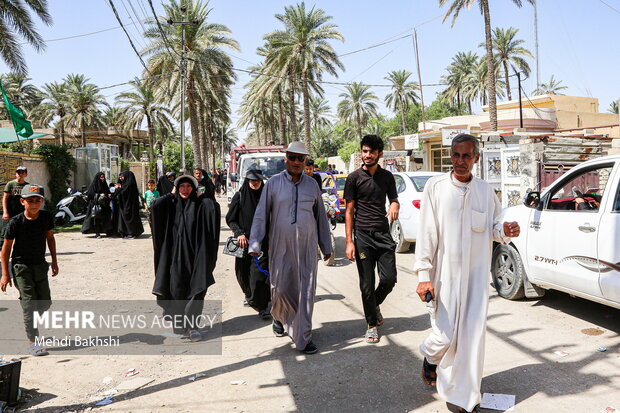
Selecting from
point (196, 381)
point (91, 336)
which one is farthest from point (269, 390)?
point (91, 336)

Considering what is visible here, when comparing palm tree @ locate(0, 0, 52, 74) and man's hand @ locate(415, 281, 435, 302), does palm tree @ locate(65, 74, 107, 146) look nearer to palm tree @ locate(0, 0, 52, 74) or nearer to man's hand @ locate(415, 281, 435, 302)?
palm tree @ locate(0, 0, 52, 74)

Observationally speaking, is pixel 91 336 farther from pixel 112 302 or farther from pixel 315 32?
pixel 315 32

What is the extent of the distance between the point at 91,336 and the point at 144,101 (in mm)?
44676

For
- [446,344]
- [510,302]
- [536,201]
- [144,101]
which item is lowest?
[510,302]

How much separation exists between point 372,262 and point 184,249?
6.44 feet

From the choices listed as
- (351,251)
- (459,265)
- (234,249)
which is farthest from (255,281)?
(459,265)

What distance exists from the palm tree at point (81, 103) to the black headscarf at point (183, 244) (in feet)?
138

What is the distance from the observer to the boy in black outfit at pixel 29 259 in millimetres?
4742

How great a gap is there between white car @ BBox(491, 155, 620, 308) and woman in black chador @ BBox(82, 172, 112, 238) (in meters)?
10.7

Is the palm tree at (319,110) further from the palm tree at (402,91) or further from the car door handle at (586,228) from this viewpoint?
the car door handle at (586,228)

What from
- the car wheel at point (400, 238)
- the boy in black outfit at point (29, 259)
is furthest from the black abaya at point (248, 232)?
the car wheel at point (400, 238)

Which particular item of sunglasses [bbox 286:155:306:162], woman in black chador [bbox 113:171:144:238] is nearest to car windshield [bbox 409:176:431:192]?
sunglasses [bbox 286:155:306:162]

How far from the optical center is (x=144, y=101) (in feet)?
153

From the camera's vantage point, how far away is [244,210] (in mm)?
5809
